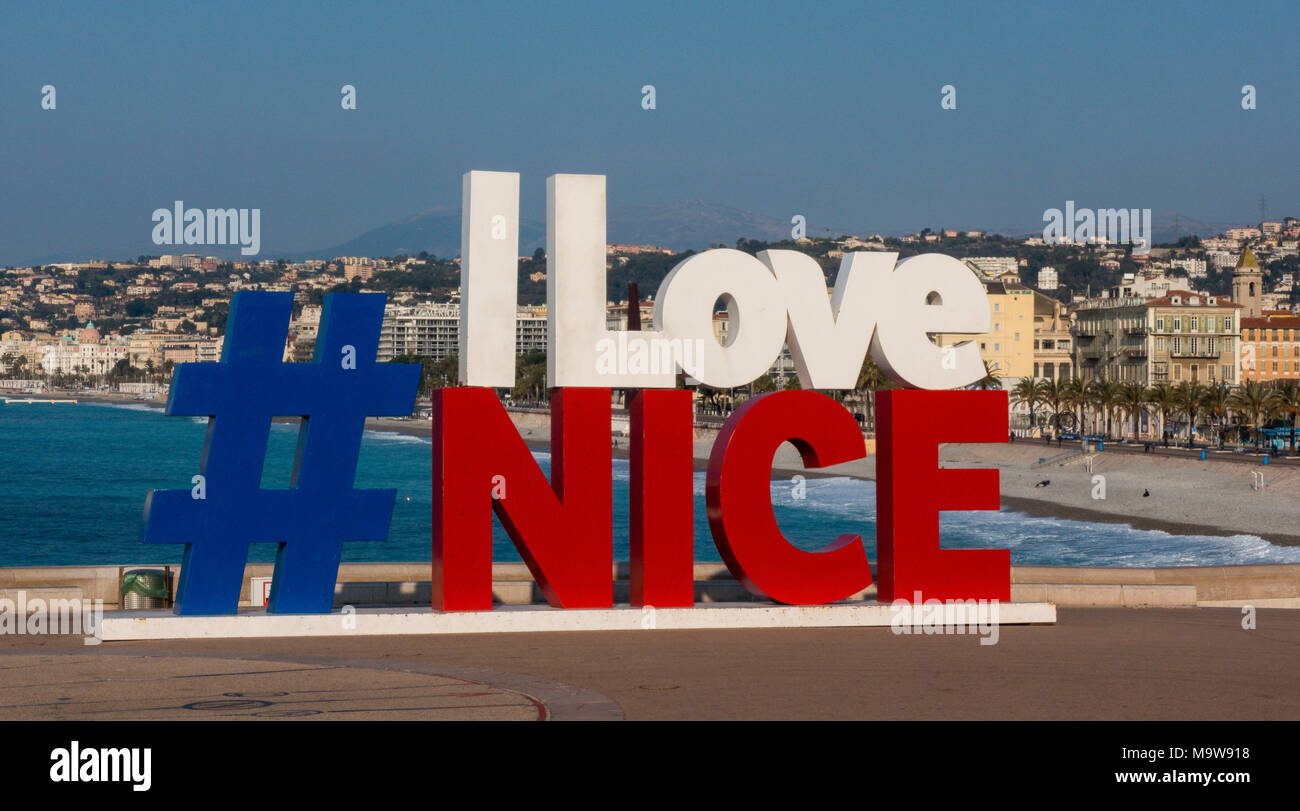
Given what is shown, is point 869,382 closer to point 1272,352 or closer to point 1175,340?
point 1175,340

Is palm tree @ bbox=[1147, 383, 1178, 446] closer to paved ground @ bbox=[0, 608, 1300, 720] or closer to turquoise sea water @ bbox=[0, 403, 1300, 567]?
turquoise sea water @ bbox=[0, 403, 1300, 567]

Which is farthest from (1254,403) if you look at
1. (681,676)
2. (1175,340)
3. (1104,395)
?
(681,676)

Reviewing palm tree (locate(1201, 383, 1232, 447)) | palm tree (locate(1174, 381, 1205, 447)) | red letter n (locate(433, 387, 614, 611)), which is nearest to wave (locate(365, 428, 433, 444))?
palm tree (locate(1174, 381, 1205, 447))

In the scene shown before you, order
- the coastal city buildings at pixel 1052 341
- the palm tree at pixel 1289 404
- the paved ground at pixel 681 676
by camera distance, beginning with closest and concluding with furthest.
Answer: the paved ground at pixel 681 676
the palm tree at pixel 1289 404
the coastal city buildings at pixel 1052 341

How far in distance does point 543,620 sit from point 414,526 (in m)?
53.2

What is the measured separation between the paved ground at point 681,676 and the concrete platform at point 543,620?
0.29 meters

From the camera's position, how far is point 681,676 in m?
15.7

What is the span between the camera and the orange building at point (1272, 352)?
15588 centimetres

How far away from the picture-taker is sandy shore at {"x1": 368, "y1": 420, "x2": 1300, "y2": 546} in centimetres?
6309

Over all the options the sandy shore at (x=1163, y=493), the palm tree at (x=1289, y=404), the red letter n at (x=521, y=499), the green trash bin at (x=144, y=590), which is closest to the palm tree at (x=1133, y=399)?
the palm tree at (x=1289, y=404)

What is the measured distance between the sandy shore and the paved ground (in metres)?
40.8

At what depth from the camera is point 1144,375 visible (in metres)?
146

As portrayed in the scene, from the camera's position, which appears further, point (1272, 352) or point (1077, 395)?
point (1272, 352)

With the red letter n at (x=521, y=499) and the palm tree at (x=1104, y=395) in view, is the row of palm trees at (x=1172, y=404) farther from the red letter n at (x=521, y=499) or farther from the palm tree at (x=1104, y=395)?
the red letter n at (x=521, y=499)
